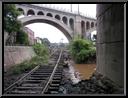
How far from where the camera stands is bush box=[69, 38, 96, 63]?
3146cm

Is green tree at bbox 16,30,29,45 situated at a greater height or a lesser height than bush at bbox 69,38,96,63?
greater

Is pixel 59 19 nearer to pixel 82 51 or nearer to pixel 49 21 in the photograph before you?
pixel 49 21

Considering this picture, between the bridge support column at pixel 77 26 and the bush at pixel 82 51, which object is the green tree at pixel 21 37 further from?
the bridge support column at pixel 77 26

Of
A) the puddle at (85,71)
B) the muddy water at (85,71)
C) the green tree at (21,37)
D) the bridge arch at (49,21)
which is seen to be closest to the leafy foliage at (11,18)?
the green tree at (21,37)

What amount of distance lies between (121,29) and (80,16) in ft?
171

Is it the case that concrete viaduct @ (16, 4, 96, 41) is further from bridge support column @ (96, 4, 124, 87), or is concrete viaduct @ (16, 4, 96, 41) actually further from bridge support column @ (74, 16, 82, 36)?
bridge support column @ (96, 4, 124, 87)

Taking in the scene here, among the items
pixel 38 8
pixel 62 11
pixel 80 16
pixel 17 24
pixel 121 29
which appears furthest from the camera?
pixel 80 16

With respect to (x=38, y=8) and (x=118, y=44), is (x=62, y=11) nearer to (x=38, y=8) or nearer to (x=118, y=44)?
(x=38, y=8)

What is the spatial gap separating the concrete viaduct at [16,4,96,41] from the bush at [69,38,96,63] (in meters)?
16.6

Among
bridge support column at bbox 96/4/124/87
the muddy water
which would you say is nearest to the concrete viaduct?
the muddy water

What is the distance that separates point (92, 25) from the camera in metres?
65.0

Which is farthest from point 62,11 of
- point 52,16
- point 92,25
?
point 92,25

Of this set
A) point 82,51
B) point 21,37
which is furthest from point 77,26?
point 82,51

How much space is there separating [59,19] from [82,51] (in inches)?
1095
